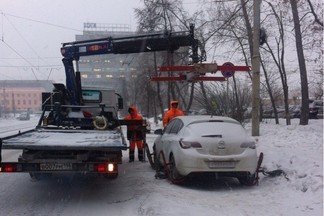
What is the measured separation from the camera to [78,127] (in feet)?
37.3

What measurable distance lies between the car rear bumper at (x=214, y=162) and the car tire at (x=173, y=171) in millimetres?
173

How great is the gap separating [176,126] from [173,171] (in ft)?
4.25

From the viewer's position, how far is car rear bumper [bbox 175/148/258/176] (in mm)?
8672

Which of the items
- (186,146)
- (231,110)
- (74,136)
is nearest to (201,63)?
(186,146)

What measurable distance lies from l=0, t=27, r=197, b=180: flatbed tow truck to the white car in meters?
1.25

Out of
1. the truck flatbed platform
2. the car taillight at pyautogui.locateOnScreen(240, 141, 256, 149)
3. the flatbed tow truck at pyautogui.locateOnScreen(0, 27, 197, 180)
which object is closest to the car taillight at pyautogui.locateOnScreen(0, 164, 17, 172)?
the flatbed tow truck at pyautogui.locateOnScreen(0, 27, 197, 180)

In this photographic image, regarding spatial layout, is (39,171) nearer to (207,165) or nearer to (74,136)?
(74,136)

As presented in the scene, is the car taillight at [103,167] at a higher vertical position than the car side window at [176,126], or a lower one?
lower

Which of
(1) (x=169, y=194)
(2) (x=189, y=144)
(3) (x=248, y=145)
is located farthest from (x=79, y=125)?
(3) (x=248, y=145)

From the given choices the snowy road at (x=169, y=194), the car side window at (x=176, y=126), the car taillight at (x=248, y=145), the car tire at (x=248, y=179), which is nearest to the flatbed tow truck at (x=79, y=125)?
the snowy road at (x=169, y=194)

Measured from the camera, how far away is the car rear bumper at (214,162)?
8.67 metres

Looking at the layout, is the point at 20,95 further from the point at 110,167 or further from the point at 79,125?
the point at 110,167

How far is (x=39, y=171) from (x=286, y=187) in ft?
14.4

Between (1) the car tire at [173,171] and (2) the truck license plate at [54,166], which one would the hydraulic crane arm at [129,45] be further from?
(2) the truck license plate at [54,166]
